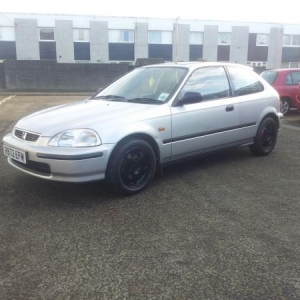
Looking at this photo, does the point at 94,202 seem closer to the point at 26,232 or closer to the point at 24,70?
the point at 26,232

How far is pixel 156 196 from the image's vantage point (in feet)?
13.5

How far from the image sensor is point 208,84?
504cm

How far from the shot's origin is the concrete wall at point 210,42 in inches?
1570

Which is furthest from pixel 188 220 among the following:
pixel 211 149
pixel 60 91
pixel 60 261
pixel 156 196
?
pixel 60 91

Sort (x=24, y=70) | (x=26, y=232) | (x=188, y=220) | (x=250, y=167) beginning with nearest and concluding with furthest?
(x=26, y=232) < (x=188, y=220) < (x=250, y=167) < (x=24, y=70)

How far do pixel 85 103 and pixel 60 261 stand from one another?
99.6 inches

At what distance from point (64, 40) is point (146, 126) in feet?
116

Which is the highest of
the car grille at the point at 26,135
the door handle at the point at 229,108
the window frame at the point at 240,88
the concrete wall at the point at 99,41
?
the concrete wall at the point at 99,41

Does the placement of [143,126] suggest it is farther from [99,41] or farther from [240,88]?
[99,41]

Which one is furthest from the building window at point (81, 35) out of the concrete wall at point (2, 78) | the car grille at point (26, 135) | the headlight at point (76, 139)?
the headlight at point (76, 139)

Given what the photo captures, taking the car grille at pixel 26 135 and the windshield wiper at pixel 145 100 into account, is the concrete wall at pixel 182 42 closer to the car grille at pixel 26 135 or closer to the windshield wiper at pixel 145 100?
the windshield wiper at pixel 145 100

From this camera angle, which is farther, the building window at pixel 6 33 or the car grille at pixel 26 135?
the building window at pixel 6 33

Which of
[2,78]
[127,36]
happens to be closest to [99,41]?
[127,36]

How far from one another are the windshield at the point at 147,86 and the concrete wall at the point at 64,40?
34.1 metres
